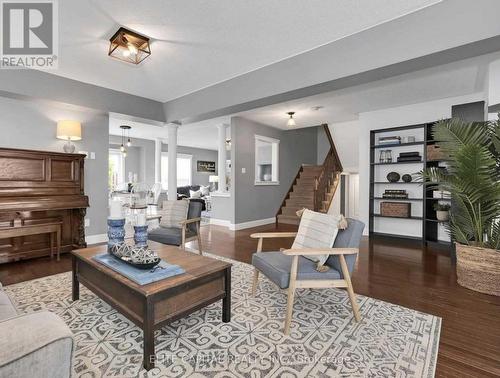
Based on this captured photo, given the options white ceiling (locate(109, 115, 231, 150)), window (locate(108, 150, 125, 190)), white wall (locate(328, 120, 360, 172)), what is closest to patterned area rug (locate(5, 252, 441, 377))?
white ceiling (locate(109, 115, 231, 150))

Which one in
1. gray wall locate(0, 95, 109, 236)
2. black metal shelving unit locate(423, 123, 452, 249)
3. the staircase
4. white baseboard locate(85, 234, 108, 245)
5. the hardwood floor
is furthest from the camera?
the staircase

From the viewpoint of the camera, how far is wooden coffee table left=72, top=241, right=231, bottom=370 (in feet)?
5.20

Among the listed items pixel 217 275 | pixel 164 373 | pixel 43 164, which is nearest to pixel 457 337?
pixel 217 275

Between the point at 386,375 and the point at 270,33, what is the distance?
3.03m

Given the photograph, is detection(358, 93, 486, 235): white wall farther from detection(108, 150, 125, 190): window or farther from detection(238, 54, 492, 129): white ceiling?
detection(108, 150, 125, 190): window

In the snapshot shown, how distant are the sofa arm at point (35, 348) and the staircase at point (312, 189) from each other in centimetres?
589

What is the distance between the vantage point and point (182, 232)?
3479 millimetres

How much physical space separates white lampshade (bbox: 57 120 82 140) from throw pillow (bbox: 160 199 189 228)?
1810 mm

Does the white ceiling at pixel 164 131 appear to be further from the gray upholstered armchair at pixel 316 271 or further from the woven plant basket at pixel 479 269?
the woven plant basket at pixel 479 269

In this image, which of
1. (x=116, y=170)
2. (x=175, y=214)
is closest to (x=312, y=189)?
(x=175, y=214)

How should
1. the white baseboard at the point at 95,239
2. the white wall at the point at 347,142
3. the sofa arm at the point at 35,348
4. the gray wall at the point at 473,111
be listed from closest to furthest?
the sofa arm at the point at 35,348, the gray wall at the point at 473,111, the white baseboard at the point at 95,239, the white wall at the point at 347,142

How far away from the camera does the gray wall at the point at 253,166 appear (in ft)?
19.7

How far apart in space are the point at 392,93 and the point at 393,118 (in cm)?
92

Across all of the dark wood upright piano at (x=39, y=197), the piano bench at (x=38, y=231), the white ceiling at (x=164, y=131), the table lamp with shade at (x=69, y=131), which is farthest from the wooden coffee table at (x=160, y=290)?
the white ceiling at (x=164, y=131)
